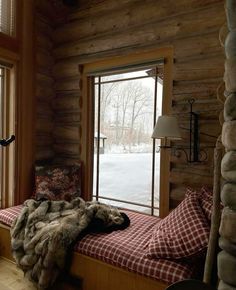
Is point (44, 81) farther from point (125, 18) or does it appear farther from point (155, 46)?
point (155, 46)

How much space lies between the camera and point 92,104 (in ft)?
10.3

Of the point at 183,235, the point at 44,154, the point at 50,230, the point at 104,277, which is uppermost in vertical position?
the point at 44,154

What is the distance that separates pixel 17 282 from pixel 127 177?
1.49 m

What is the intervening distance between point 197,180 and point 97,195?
4.25ft

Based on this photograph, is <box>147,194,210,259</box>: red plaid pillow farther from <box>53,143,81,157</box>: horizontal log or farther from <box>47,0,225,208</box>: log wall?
<box>53,143,81,157</box>: horizontal log

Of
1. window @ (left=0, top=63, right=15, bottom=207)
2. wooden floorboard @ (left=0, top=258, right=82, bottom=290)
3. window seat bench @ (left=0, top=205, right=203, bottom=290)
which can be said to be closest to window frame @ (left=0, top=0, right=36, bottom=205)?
window @ (left=0, top=63, right=15, bottom=207)

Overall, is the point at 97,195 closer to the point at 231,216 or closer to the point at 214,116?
the point at 214,116

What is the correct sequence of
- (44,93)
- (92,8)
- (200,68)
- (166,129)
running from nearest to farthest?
(166,129)
(200,68)
(92,8)
(44,93)

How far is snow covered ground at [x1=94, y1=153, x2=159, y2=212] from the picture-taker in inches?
109

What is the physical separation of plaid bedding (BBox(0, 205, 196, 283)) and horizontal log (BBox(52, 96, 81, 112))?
1.63 metres

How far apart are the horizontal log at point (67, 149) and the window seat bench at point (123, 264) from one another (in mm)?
1317

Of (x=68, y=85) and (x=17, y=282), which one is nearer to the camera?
(x=17, y=282)

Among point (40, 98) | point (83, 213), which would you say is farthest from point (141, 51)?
point (83, 213)

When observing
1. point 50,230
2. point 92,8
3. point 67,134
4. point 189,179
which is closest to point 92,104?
point 67,134
